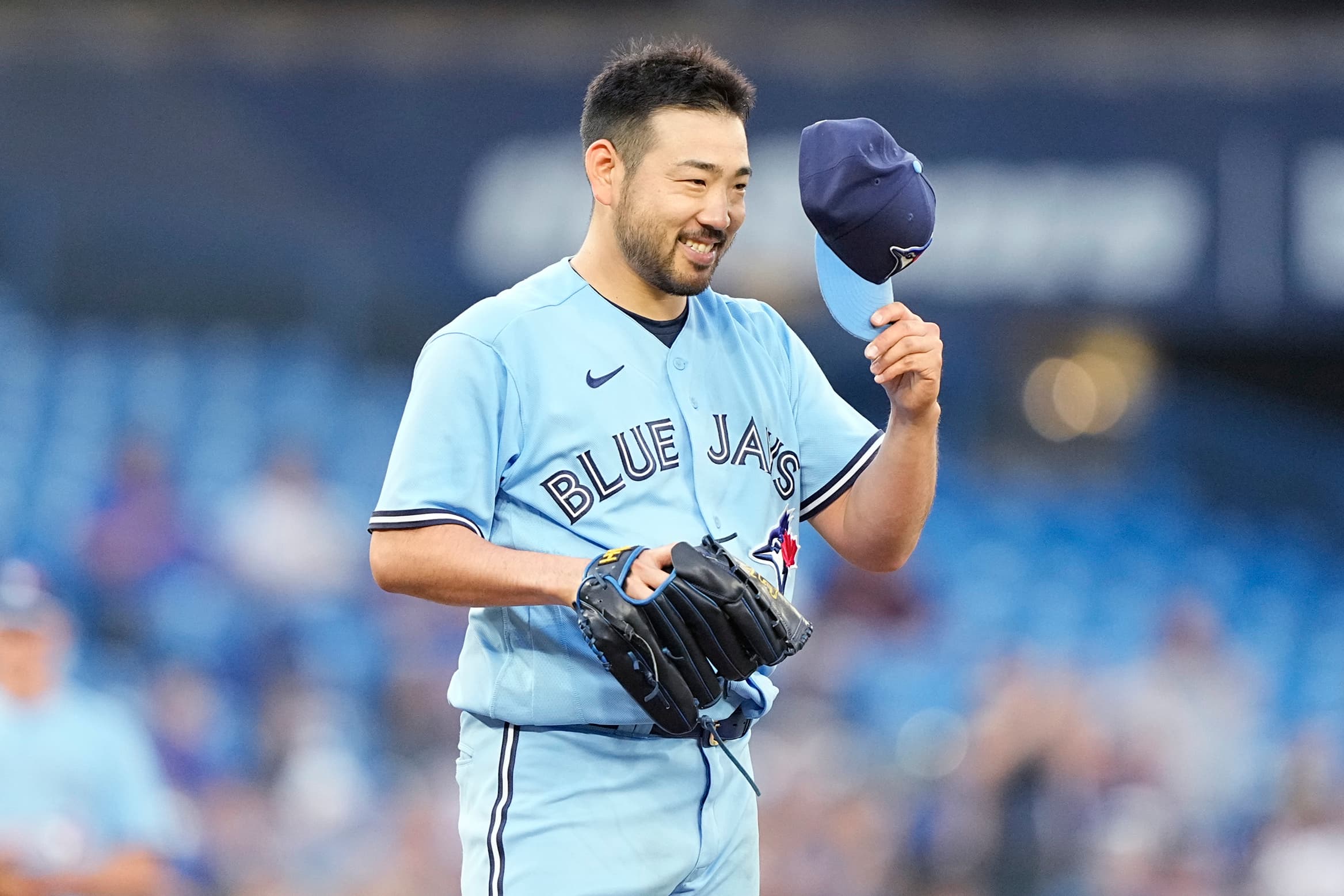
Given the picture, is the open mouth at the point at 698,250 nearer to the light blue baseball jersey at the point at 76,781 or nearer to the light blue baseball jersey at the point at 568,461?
the light blue baseball jersey at the point at 568,461

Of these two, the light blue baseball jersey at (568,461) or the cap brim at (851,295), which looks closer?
the light blue baseball jersey at (568,461)

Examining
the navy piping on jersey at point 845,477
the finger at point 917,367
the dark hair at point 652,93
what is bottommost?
the navy piping on jersey at point 845,477

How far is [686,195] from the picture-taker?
2.38 meters

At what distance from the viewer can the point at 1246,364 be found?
37.8 ft

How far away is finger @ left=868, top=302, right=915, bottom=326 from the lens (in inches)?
95.0

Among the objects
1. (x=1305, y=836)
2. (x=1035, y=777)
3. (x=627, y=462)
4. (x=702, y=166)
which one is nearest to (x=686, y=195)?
(x=702, y=166)

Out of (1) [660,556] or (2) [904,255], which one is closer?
(1) [660,556]

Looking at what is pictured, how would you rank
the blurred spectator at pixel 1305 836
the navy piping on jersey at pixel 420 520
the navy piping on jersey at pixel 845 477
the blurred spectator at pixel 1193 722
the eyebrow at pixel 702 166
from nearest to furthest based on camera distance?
the navy piping on jersey at pixel 420 520 → the eyebrow at pixel 702 166 → the navy piping on jersey at pixel 845 477 → the blurred spectator at pixel 1305 836 → the blurred spectator at pixel 1193 722

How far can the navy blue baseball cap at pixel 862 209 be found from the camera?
7.86 feet

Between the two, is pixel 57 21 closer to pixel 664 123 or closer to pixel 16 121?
pixel 16 121

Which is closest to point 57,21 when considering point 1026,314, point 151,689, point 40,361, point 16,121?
point 16,121

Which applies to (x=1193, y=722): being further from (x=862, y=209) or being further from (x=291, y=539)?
(x=862, y=209)

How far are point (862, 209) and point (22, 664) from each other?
358 cm

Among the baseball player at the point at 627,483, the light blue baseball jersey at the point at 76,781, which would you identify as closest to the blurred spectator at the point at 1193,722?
the light blue baseball jersey at the point at 76,781
